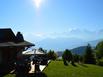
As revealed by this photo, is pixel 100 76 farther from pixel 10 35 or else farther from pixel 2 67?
pixel 10 35

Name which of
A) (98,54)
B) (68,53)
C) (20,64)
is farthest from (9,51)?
(98,54)

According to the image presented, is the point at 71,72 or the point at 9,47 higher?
the point at 9,47

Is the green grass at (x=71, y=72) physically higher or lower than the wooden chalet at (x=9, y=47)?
lower

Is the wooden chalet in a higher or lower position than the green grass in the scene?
→ higher

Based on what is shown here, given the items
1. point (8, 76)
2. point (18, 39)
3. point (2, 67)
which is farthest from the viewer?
point (18, 39)

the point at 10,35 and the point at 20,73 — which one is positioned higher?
the point at 10,35

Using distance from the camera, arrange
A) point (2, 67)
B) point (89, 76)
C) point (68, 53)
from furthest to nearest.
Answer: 1. point (68, 53)
2. point (2, 67)
3. point (89, 76)

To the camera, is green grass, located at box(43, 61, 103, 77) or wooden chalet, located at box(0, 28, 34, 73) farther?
wooden chalet, located at box(0, 28, 34, 73)

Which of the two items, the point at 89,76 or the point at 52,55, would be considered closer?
the point at 89,76

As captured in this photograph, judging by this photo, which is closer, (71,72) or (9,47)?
(71,72)

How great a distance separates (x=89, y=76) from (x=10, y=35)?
14234 millimetres

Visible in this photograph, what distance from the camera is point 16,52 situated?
1212 inches

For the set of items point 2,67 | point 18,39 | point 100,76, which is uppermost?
point 18,39

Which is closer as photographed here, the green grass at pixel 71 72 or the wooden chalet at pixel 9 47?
the green grass at pixel 71 72
